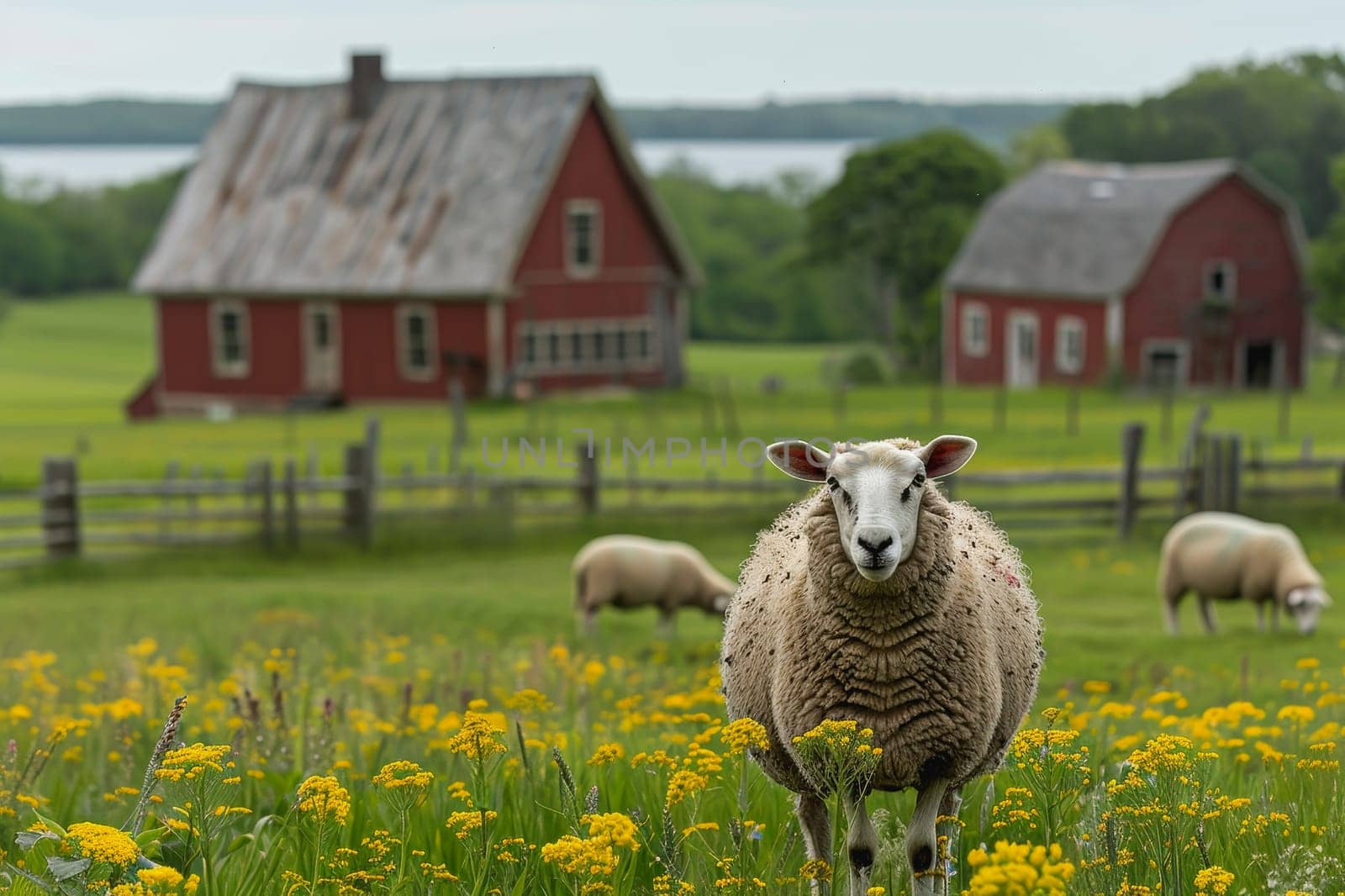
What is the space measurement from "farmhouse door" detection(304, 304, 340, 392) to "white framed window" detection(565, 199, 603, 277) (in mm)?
5340

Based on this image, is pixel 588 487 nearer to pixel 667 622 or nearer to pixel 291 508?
pixel 291 508

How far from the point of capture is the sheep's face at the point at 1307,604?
13750mm

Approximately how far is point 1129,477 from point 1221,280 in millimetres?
23873

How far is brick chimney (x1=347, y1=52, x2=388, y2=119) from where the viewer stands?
122 ft

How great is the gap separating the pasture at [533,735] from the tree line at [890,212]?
32.4 meters

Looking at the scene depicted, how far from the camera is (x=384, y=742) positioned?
22.3 ft

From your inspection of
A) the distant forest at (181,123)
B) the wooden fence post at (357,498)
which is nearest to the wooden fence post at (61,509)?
the wooden fence post at (357,498)

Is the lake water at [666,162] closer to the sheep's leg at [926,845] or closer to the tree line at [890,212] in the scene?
the tree line at [890,212]

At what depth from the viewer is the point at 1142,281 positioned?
4128cm

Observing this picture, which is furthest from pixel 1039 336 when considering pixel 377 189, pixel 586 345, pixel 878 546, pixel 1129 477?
pixel 878 546

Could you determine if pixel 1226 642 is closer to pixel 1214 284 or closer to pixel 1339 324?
pixel 1214 284

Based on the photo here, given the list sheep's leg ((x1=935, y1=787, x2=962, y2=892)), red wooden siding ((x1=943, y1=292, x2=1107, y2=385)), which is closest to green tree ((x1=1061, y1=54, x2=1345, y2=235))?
red wooden siding ((x1=943, y1=292, x2=1107, y2=385))

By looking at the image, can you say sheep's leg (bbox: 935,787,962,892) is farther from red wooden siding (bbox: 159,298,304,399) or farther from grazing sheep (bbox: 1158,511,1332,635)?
red wooden siding (bbox: 159,298,304,399)

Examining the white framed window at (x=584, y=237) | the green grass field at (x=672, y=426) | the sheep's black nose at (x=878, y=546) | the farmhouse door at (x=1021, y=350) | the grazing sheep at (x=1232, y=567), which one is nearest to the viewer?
the sheep's black nose at (x=878, y=546)
